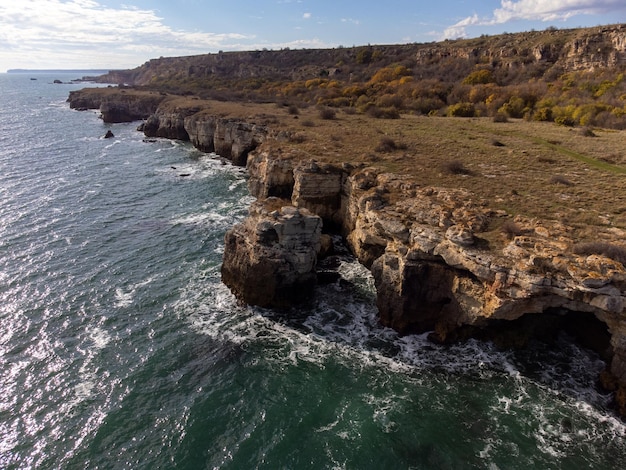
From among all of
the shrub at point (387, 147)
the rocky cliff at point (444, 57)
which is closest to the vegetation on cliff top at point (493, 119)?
the shrub at point (387, 147)

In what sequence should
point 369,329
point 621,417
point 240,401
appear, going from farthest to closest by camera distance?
point 369,329
point 240,401
point 621,417

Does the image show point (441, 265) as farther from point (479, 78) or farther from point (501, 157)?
point (479, 78)

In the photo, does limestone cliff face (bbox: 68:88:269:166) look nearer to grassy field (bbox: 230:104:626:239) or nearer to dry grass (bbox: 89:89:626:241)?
dry grass (bbox: 89:89:626:241)

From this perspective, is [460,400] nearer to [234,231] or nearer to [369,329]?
[369,329]

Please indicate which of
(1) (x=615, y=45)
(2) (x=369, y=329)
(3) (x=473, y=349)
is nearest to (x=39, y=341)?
(2) (x=369, y=329)

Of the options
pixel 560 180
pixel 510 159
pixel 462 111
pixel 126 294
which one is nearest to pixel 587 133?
pixel 510 159

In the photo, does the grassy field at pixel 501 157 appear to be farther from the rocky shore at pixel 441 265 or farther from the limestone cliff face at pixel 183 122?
the limestone cliff face at pixel 183 122
